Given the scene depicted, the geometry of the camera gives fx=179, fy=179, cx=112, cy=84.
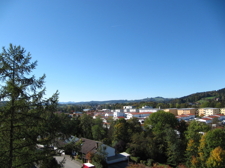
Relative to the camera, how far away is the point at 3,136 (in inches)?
270

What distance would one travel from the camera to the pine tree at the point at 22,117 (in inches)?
269

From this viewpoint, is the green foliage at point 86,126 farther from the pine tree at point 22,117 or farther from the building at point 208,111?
the building at point 208,111

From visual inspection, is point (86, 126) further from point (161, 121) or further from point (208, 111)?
point (208, 111)

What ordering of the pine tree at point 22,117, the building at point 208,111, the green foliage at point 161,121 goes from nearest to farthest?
the pine tree at point 22,117, the green foliage at point 161,121, the building at point 208,111

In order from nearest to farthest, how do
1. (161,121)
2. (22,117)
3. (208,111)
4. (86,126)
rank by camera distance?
1. (22,117)
2. (86,126)
3. (161,121)
4. (208,111)

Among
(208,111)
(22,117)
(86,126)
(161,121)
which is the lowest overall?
(208,111)

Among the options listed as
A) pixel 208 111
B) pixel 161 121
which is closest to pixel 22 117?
pixel 161 121

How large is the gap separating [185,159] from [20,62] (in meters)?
24.8

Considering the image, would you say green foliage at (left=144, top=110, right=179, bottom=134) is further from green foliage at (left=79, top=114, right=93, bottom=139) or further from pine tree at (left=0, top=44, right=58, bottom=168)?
pine tree at (left=0, top=44, right=58, bottom=168)

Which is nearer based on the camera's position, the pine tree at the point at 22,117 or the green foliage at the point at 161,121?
the pine tree at the point at 22,117

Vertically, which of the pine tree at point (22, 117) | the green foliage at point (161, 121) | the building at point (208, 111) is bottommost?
the building at point (208, 111)

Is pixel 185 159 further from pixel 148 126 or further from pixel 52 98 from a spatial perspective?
pixel 52 98

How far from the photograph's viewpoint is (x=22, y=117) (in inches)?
280

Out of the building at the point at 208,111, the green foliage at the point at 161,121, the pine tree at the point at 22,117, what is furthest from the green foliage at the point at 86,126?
the building at the point at 208,111
